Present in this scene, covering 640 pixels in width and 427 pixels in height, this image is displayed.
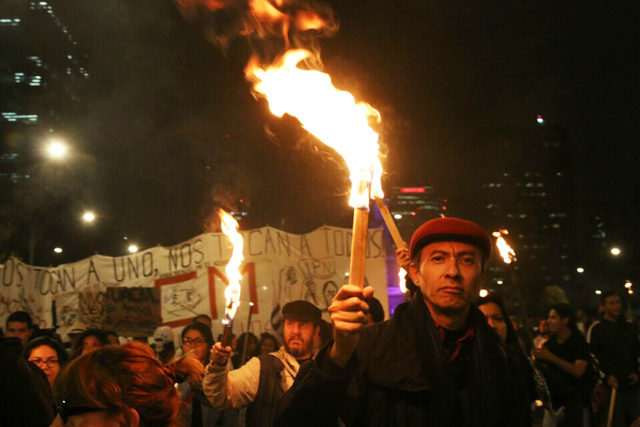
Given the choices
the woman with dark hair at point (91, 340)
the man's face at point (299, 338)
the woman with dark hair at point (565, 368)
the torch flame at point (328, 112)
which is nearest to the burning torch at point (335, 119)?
the torch flame at point (328, 112)

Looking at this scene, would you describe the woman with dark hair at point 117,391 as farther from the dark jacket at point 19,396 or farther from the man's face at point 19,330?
the man's face at point 19,330

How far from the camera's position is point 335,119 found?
9.18ft

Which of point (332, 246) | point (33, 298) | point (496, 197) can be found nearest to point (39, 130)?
point (33, 298)

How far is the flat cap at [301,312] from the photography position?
558 centimetres

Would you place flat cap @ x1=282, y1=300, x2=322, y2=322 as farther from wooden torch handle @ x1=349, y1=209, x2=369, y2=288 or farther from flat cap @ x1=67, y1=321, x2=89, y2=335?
flat cap @ x1=67, y1=321, x2=89, y2=335

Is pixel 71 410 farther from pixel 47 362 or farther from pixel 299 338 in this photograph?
pixel 47 362

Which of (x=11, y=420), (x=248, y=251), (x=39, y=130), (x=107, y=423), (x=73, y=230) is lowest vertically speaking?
(x=11, y=420)

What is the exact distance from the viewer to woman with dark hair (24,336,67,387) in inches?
231

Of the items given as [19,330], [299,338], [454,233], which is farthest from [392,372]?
[19,330]

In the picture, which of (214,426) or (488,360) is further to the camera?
(214,426)

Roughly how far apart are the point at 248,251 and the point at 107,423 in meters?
8.74

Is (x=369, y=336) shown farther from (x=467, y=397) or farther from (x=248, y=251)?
(x=248, y=251)

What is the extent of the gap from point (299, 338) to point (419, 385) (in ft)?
10.3

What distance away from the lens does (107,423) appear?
2.32 metres
